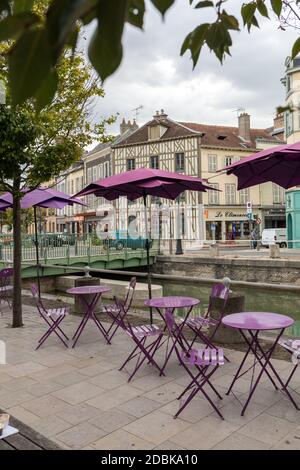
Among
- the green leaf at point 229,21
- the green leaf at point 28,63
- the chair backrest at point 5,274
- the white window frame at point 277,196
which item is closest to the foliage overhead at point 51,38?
the green leaf at point 28,63

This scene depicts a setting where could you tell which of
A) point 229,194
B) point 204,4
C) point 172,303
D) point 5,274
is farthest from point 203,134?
point 204,4

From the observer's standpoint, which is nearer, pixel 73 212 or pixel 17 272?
pixel 17 272

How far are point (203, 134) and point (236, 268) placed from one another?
752 inches

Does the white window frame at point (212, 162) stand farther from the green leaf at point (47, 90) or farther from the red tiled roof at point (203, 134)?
the green leaf at point (47, 90)

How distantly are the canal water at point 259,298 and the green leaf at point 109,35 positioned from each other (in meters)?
11.4

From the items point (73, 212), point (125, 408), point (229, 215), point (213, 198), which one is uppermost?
point (213, 198)

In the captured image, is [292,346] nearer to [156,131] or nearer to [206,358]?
[206,358]

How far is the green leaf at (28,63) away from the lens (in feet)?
2.13

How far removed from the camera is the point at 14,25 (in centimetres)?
66

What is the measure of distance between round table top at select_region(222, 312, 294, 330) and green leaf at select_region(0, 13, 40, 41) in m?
3.21

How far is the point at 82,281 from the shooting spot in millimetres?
8125

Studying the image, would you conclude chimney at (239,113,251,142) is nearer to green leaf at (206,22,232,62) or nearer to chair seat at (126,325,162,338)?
chair seat at (126,325,162,338)
